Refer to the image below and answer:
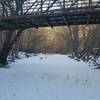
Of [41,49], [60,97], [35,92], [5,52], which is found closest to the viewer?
[60,97]

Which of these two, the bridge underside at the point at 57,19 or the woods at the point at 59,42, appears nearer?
the bridge underside at the point at 57,19

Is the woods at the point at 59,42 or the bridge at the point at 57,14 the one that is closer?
the bridge at the point at 57,14

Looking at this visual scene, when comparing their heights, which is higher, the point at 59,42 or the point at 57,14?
the point at 57,14

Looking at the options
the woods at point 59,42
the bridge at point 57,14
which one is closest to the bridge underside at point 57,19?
the bridge at point 57,14

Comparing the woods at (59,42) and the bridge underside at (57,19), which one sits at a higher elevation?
the bridge underside at (57,19)

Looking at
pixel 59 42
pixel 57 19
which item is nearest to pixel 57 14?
pixel 57 19

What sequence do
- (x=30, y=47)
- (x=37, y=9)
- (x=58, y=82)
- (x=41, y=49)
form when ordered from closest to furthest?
(x=58, y=82)
(x=37, y=9)
(x=30, y=47)
(x=41, y=49)

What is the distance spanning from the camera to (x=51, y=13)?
23141 millimetres

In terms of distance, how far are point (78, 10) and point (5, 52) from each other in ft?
49.8

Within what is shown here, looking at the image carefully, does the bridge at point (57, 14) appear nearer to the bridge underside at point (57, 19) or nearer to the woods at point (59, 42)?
the bridge underside at point (57, 19)

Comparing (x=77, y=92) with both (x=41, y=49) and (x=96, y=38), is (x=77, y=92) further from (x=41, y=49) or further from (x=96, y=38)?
(x=41, y=49)

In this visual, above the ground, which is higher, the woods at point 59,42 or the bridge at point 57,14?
the bridge at point 57,14

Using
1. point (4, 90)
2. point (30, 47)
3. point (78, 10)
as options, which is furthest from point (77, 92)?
point (30, 47)

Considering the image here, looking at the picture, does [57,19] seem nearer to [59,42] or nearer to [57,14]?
[57,14]
